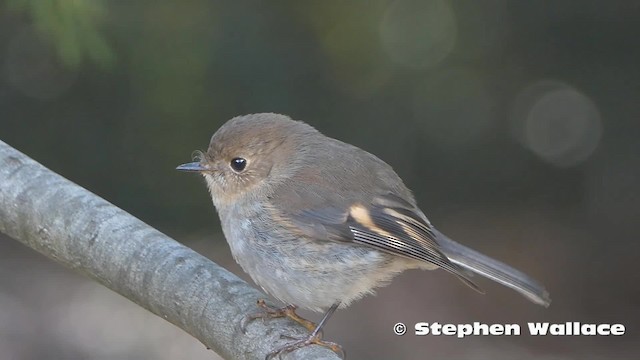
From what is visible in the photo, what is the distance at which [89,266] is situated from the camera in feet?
9.01

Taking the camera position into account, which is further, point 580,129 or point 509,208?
point 509,208

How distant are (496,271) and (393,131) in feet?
10.8

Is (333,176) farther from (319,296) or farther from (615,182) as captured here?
(615,182)

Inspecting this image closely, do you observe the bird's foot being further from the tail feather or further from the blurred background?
the blurred background

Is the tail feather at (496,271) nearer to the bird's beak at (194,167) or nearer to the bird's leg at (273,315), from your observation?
the bird's leg at (273,315)

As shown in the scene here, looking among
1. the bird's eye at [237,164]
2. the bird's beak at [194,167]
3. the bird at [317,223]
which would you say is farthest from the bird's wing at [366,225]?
the bird's beak at [194,167]

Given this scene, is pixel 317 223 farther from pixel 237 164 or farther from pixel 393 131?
pixel 393 131

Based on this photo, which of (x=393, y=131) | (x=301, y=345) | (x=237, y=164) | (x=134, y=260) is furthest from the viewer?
(x=393, y=131)

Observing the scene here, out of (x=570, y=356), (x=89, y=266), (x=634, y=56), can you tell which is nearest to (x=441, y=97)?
(x=634, y=56)

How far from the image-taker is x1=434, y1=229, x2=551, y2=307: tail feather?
282cm

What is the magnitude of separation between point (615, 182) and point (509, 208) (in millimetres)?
800

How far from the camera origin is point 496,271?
9.64 feet
